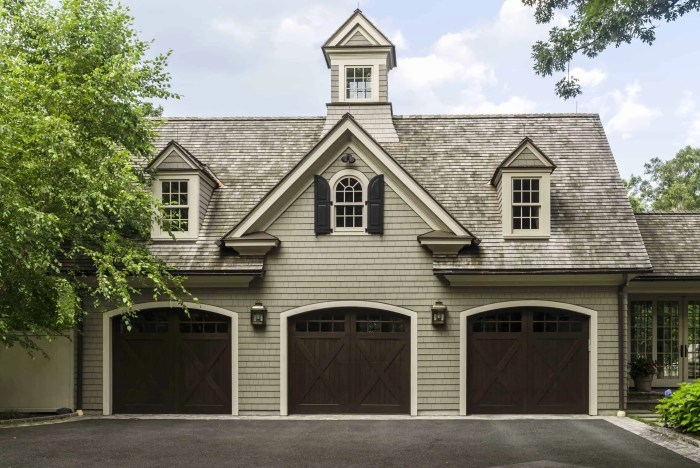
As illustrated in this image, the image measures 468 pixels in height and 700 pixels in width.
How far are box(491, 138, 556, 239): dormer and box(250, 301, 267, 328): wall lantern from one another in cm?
576

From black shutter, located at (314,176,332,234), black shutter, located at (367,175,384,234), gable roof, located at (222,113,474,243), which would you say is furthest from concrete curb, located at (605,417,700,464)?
black shutter, located at (314,176,332,234)

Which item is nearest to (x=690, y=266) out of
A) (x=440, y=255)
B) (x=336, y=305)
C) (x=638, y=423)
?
(x=638, y=423)

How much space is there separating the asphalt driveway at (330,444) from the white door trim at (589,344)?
2.79ft

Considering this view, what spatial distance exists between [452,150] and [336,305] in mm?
5332

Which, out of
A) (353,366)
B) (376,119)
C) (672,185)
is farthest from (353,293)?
(672,185)

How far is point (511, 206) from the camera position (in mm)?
15758

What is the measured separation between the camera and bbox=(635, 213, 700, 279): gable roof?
1630 centimetres

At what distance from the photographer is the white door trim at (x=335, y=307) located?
603 inches

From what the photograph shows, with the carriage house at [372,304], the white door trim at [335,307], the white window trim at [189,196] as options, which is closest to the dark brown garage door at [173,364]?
the carriage house at [372,304]

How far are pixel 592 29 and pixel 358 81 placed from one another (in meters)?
6.91

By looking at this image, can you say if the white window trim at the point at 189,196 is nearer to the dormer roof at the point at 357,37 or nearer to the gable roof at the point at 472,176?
the gable roof at the point at 472,176

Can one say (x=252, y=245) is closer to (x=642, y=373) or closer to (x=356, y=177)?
(x=356, y=177)

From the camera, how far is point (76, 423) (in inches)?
569

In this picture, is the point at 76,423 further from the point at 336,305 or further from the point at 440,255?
the point at 440,255
